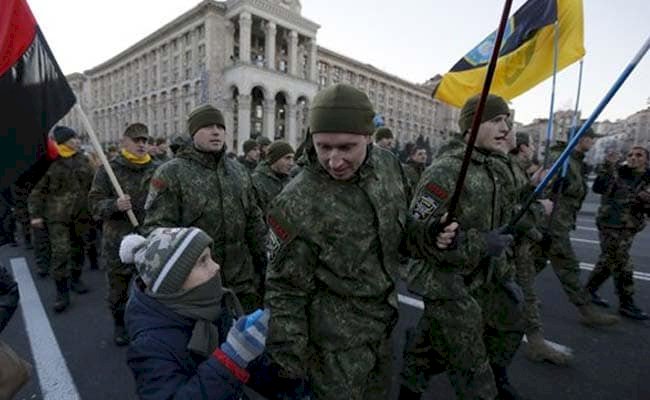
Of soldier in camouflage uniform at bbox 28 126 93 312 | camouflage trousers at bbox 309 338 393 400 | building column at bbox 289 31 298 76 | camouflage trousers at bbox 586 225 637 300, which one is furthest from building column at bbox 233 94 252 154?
camouflage trousers at bbox 309 338 393 400

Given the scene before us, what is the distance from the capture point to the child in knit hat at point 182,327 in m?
1.32

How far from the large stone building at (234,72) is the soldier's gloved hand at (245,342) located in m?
40.7

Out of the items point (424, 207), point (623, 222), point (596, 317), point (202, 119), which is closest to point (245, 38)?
point (202, 119)

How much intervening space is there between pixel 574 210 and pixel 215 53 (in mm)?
45890

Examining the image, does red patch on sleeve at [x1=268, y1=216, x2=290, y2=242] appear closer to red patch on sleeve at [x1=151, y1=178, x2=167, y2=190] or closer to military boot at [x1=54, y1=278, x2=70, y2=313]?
red patch on sleeve at [x1=151, y1=178, x2=167, y2=190]

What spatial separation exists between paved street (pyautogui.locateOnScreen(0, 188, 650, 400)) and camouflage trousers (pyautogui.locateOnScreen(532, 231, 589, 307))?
13.8 inches

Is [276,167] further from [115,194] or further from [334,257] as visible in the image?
[334,257]

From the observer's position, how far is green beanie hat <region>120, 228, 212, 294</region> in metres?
1.44

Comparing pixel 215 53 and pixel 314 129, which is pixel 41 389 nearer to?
pixel 314 129

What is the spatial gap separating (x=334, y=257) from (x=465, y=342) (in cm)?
106

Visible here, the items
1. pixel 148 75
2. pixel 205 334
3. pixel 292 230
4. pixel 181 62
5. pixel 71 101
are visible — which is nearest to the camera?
pixel 205 334

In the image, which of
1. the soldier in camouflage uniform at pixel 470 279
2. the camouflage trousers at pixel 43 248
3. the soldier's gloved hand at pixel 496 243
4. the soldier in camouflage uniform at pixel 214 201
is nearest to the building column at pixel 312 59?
the camouflage trousers at pixel 43 248

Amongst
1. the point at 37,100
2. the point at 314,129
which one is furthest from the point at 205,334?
the point at 37,100

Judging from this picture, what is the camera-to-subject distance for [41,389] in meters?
3.04
